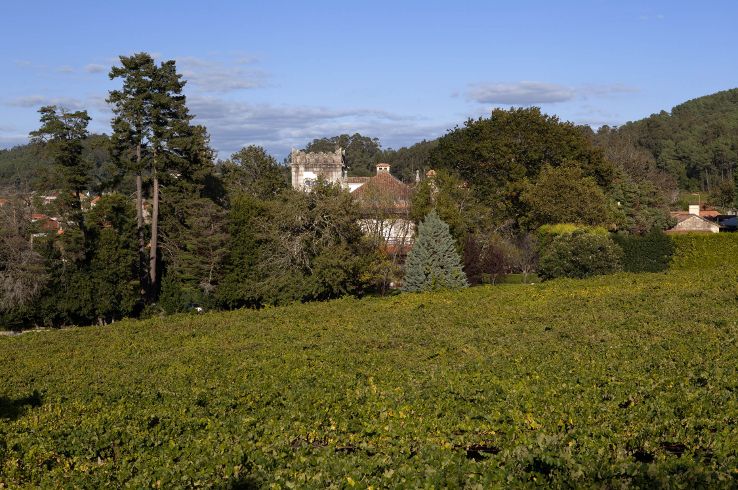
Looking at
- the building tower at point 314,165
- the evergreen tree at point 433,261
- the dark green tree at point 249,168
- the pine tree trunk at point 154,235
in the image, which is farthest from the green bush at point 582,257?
the building tower at point 314,165

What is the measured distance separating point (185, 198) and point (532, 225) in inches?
839

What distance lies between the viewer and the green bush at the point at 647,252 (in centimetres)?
3688

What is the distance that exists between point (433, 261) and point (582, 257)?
22.2 ft

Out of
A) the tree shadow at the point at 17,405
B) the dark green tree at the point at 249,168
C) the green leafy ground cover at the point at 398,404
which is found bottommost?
the tree shadow at the point at 17,405

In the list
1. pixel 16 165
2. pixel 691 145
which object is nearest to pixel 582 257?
pixel 691 145

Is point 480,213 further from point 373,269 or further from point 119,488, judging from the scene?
point 119,488

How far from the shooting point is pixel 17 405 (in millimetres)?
10938

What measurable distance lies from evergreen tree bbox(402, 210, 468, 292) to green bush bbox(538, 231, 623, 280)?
4858 mm

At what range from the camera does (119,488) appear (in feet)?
22.3

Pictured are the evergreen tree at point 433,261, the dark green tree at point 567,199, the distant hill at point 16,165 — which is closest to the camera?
the evergreen tree at point 433,261

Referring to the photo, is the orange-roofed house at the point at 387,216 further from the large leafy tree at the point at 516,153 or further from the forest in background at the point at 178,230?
the large leafy tree at the point at 516,153

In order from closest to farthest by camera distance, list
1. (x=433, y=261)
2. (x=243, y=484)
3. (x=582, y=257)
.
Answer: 1. (x=243, y=484)
2. (x=433, y=261)
3. (x=582, y=257)

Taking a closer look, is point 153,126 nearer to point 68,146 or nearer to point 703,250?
point 68,146

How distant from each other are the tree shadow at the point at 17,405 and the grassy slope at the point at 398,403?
0.27 ft
